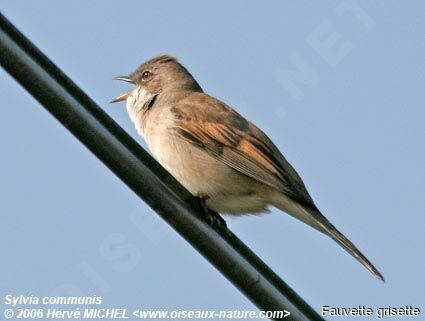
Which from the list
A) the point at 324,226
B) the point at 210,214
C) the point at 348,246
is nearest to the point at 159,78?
the point at 210,214

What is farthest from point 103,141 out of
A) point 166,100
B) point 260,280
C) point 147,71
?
point 147,71

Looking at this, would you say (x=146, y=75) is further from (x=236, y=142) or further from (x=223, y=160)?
(x=223, y=160)

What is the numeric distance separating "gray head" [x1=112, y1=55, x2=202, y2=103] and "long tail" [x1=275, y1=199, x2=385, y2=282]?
7.67 ft

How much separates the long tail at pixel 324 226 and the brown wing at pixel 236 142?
115mm

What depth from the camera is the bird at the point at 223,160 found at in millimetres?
7082

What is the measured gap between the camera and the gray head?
8.98m

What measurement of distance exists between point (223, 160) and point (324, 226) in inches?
49.0

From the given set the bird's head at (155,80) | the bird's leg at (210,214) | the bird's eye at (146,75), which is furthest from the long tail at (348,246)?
the bird's eye at (146,75)

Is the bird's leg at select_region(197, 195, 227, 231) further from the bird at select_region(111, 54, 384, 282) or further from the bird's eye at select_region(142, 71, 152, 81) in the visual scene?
the bird's eye at select_region(142, 71, 152, 81)

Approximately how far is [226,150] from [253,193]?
481 mm

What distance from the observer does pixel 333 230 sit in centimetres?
650

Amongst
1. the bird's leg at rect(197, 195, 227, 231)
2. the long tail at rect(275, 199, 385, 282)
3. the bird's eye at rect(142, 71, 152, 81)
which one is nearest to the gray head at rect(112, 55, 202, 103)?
the bird's eye at rect(142, 71, 152, 81)

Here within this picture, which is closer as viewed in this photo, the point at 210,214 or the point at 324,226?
the point at 324,226

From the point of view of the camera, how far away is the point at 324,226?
6555mm
